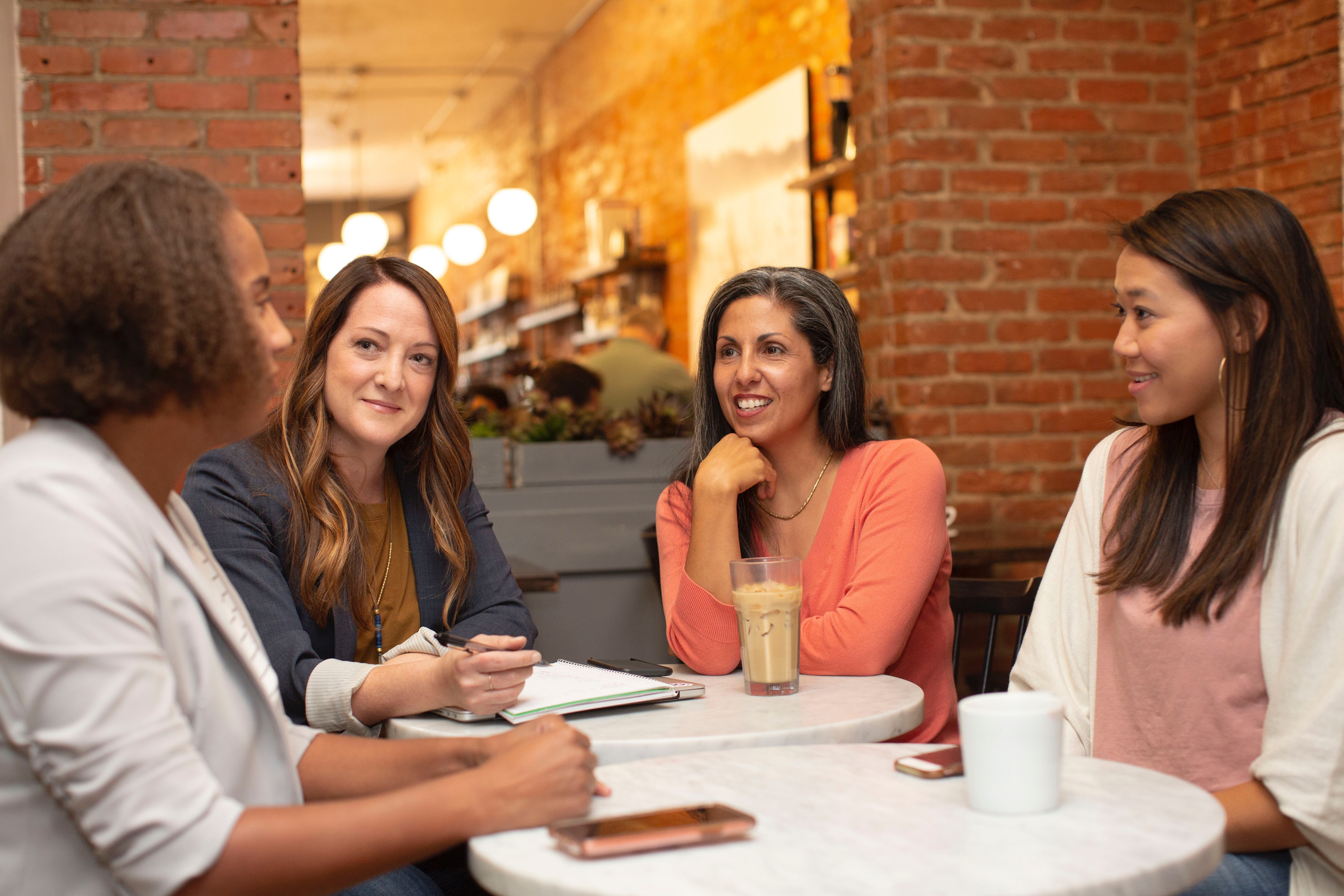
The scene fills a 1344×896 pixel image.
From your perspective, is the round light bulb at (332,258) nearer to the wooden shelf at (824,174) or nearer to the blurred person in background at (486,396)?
the blurred person in background at (486,396)

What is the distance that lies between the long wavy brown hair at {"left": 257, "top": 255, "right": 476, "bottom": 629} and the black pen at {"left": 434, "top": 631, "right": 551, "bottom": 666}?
16cm

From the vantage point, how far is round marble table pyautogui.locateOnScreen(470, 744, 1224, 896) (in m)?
0.87

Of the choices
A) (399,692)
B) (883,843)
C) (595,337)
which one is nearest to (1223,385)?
(883,843)

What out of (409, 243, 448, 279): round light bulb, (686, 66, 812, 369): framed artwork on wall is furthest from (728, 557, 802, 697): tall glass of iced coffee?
(409, 243, 448, 279): round light bulb

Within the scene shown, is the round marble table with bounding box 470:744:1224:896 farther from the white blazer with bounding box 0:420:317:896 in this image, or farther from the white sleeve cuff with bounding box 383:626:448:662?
the white sleeve cuff with bounding box 383:626:448:662

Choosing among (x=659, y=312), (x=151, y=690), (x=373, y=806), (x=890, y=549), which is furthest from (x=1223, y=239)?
(x=659, y=312)

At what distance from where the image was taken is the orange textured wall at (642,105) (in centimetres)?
570

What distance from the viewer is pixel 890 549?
180 cm

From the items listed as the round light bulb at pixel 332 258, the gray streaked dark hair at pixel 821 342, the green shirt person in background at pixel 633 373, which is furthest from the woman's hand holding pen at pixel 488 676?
the round light bulb at pixel 332 258

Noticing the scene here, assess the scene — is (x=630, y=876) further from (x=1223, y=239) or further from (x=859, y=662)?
(x=1223, y=239)

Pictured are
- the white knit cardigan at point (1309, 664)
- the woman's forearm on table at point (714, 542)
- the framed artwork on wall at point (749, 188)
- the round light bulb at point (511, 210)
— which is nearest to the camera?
the white knit cardigan at point (1309, 664)

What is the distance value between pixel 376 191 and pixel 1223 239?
13190 millimetres

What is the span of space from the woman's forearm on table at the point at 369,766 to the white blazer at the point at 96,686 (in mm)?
236

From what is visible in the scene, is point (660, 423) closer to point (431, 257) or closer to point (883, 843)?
point (883, 843)
